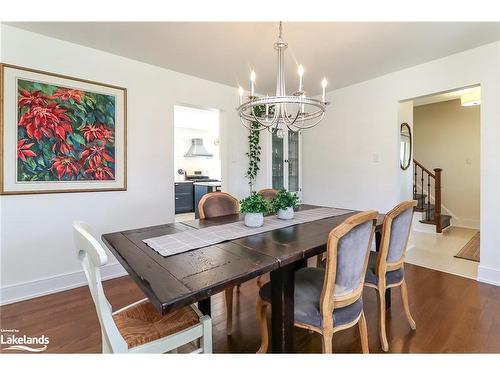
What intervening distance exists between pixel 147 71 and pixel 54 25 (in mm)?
876

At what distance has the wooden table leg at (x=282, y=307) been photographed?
1.28 metres

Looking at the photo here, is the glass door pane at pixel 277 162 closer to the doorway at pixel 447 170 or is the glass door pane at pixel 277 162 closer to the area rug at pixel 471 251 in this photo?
Answer: the doorway at pixel 447 170

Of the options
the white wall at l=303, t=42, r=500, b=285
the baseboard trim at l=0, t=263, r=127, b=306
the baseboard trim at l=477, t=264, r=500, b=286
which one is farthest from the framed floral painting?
the baseboard trim at l=477, t=264, r=500, b=286

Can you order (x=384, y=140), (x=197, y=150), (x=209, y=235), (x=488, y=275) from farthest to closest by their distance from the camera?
(x=197, y=150) → (x=384, y=140) → (x=488, y=275) → (x=209, y=235)

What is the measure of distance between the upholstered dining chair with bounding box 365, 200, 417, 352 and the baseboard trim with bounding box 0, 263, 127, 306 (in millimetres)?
2038

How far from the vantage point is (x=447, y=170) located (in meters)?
5.03

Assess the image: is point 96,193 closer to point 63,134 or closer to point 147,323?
point 63,134

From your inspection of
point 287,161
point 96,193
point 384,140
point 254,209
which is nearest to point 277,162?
point 287,161

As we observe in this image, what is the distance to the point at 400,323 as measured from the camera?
1.86 m

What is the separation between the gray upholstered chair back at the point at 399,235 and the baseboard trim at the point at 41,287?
2136 millimetres

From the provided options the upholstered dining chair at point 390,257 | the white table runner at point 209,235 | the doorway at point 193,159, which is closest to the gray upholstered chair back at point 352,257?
the upholstered dining chair at point 390,257

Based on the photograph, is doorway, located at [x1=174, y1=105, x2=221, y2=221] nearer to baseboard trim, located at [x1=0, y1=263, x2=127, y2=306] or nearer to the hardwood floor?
baseboard trim, located at [x1=0, y1=263, x2=127, y2=306]

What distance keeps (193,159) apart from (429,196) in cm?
589
